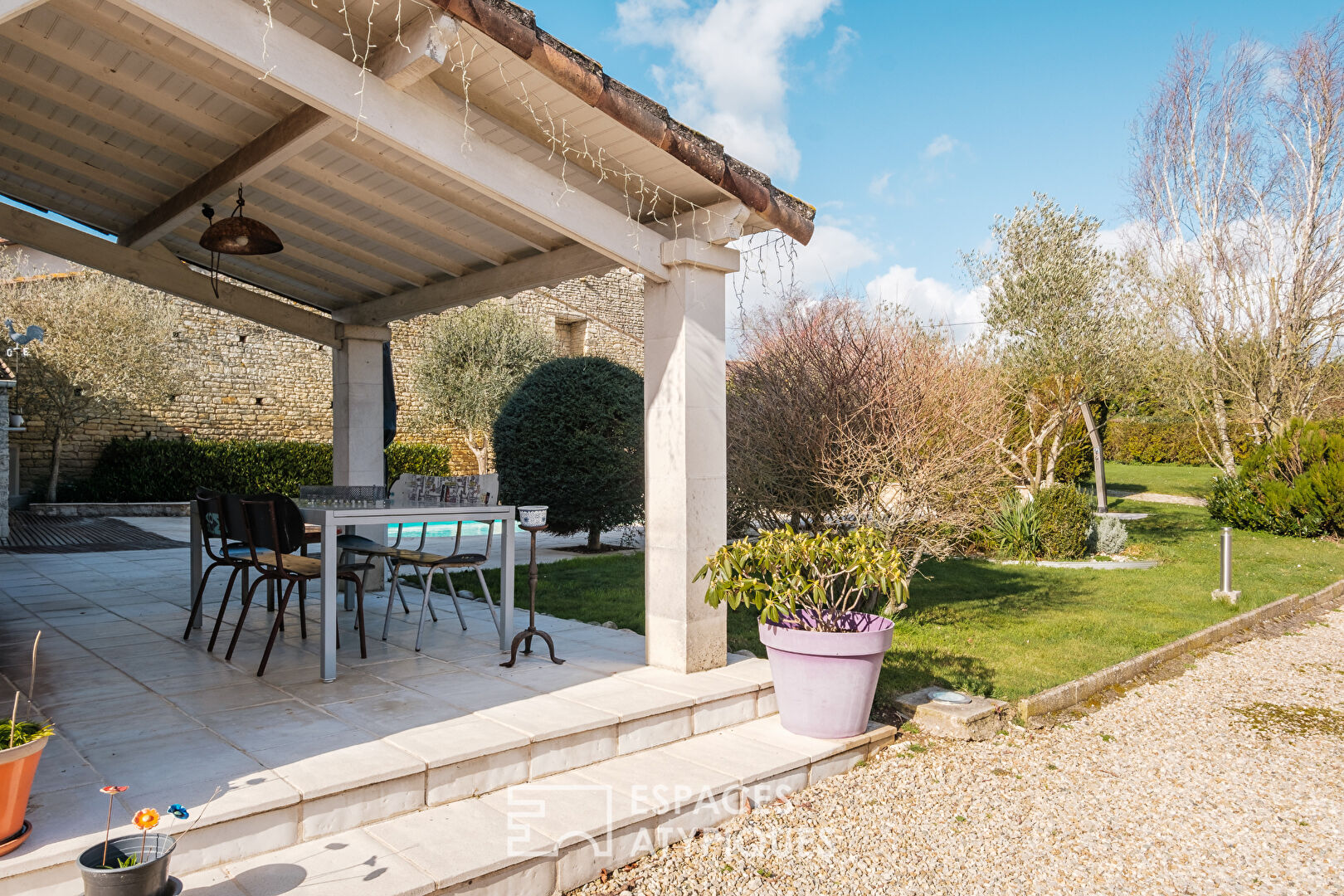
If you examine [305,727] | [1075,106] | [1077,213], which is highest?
[1075,106]

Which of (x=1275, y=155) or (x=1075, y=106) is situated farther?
(x=1275, y=155)

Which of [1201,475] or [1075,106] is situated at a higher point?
[1075,106]

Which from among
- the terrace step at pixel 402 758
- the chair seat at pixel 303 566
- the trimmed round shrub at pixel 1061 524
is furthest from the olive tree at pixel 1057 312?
the chair seat at pixel 303 566

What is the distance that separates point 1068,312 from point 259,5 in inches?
411

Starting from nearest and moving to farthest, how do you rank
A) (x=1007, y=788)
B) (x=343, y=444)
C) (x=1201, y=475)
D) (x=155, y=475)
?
(x=1007, y=788)
(x=343, y=444)
(x=155, y=475)
(x=1201, y=475)

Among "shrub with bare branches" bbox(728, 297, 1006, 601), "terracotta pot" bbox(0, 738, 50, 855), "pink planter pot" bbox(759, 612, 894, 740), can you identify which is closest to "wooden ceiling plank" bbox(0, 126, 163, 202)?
"terracotta pot" bbox(0, 738, 50, 855)

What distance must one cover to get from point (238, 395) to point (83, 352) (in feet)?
9.21

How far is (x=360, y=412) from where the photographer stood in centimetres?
631

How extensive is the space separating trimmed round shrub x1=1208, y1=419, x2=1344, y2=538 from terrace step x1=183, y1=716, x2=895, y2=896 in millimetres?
11299

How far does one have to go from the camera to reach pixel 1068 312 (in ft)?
35.6

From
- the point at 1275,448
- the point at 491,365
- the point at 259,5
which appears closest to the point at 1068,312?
the point at 1275,448

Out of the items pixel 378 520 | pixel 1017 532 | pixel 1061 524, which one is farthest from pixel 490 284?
pixel 1061 524

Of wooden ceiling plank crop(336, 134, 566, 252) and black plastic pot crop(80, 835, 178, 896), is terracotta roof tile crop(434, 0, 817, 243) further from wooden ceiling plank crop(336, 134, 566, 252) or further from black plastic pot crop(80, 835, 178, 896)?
black plastic pot crop(80, 835, 178, 896)

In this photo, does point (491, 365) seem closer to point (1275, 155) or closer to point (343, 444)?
point (343, 444)
